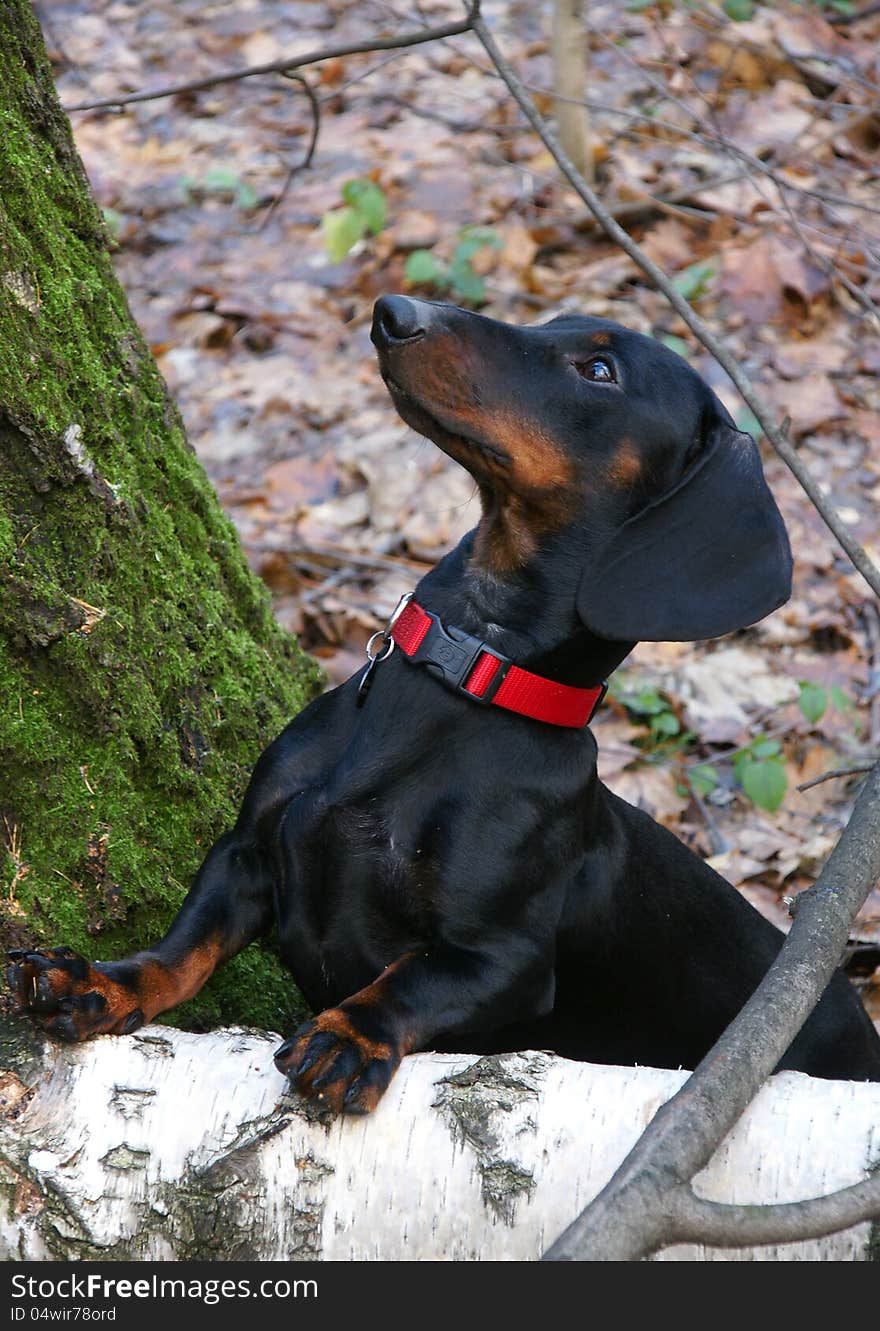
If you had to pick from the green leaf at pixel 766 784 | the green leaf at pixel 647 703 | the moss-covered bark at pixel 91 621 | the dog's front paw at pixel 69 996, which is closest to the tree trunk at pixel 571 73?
the green leaf at pixel 647 703

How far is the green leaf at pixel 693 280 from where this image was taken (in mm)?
6371

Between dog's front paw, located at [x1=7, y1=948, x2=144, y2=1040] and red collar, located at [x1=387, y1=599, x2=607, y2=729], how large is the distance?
0.78 meters

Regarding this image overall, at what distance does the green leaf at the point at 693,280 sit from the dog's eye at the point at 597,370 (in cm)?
380

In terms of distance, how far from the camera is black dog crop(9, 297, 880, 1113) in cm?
249

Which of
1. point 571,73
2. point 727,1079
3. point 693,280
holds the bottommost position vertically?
point 693,280

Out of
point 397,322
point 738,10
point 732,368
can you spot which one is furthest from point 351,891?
point 738,10

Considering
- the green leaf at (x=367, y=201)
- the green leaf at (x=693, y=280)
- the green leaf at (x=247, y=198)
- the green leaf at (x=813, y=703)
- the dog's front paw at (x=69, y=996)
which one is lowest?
the green leaf at (x=693, y=280)

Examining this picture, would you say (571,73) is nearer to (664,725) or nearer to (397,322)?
(664,725)

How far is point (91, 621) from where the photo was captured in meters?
2.67

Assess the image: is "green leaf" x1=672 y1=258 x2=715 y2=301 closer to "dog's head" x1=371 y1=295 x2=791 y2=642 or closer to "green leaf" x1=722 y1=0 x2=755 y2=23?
"green leaf" x1=722 y1=0 x2=755 y2=23

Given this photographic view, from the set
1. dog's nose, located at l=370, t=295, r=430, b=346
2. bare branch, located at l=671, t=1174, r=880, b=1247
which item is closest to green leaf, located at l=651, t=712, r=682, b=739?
dog's nose, located at l=370, t=295, r=430, b=346

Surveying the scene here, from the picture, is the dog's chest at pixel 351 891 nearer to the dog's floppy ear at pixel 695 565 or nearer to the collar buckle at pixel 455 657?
the collar buckle at pixel 455 657

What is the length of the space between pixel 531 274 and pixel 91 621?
4.40 meters

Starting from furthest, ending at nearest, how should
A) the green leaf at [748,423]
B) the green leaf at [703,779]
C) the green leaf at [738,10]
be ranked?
the green leaf at [738,10]
the green leaf at [748,423]
the green leaf at [703,779]
